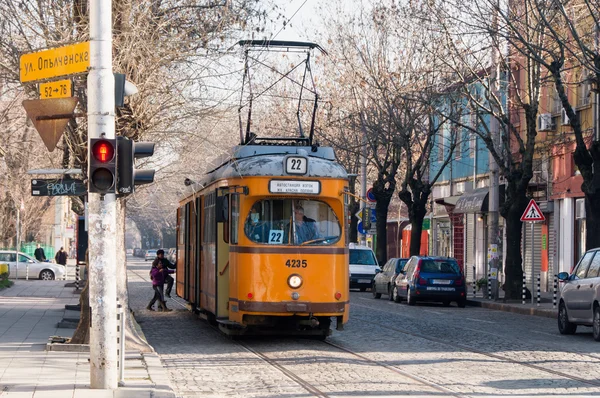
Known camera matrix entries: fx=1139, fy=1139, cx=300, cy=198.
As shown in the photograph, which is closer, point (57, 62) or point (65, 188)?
point (57, 62)

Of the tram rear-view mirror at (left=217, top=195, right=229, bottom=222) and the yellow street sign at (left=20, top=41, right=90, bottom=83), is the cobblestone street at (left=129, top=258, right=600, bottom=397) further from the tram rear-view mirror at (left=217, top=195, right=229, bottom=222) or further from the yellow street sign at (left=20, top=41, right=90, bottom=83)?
the yellow street sign at (left=20, top=41, right=90, bottom=83)

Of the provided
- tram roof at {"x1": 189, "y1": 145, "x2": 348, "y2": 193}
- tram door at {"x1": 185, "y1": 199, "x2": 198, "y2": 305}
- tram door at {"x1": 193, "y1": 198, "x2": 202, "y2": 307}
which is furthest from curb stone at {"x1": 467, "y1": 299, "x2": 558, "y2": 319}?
tram roof at {"x1": 189, "y1": 145, "x2": 348, "y2": 193}

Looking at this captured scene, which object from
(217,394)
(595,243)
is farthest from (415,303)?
(217,394)

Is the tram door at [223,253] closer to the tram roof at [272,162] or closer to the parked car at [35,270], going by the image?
the tram roof at [272,162]

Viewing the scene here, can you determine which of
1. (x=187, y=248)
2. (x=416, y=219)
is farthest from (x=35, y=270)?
(x=187, y=248)

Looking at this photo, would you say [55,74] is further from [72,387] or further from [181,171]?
[181,171]

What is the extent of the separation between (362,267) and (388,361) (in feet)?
98.8

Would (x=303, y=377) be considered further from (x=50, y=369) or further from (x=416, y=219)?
A: (x=416, y=219)

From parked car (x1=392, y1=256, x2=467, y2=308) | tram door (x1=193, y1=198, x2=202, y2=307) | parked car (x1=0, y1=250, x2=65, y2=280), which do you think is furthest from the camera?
parked car (x1=0, y1=250, x2=65, y2=280)

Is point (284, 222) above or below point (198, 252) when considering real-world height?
above

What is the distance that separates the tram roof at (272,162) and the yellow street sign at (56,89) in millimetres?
5795

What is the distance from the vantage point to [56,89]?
41.3 ft

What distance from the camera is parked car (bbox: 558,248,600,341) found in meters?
20.6

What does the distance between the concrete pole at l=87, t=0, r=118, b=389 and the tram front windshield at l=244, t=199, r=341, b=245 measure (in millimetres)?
5941
